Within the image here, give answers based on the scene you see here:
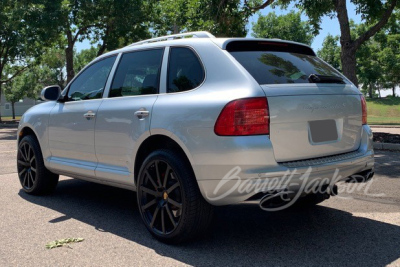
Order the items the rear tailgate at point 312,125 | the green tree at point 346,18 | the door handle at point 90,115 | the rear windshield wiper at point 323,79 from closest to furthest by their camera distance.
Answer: the rear tailgate at point 312,125, the rear windshield wiper at point 323,79, the door handle at point 90,115, the green tree at point 346,18

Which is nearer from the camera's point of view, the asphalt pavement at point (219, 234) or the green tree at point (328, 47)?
the asphalt pavement at point (219, 234)

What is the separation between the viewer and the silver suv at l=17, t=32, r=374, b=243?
11.4ft

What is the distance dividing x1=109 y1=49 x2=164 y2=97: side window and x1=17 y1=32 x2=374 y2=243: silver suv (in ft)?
0.05

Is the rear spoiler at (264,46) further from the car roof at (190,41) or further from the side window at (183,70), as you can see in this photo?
the side window at (183,70)

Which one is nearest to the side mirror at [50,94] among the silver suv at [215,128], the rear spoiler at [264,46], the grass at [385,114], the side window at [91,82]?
the side window at [91,82]

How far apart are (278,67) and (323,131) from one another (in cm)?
70

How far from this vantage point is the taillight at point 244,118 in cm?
345

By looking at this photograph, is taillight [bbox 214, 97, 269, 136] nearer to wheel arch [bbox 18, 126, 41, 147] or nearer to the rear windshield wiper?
the rear windshield wiper

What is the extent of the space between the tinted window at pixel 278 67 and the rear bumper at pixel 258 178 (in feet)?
2.45

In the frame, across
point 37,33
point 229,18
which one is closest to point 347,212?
point 229,18

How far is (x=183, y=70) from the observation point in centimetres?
414

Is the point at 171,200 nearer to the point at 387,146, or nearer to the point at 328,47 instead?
the point at 387,146

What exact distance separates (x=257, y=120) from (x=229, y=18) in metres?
11.9

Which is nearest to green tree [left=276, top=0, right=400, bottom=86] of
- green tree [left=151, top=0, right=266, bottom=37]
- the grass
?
green tree [left=151, top=0, right=266, bottom=37]
